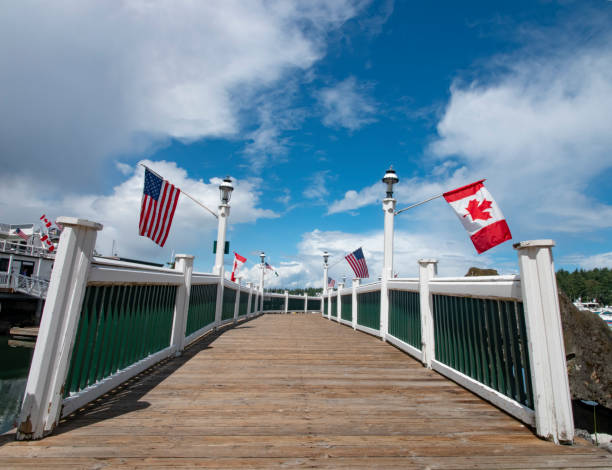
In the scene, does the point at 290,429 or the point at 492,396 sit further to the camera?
the point at 492,396

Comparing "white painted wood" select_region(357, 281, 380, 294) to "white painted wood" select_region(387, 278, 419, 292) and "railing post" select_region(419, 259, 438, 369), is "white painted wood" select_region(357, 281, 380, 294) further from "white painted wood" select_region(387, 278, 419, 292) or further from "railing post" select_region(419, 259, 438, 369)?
"railing post" select_region(419, 259, 438, 369)

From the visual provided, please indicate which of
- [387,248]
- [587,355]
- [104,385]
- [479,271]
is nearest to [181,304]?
[104,385]

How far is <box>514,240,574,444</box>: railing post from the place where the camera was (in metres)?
2.64

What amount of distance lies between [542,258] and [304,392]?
2810 millimetres

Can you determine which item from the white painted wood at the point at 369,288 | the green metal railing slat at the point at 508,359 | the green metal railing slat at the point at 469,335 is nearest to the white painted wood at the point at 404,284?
the white painted wood at the point at 369,288

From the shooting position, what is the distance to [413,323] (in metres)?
6.11

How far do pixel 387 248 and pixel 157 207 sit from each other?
19.0 ft

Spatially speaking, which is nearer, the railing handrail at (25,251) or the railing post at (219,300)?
the railing post at (219,300)

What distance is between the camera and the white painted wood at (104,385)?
9.38ft

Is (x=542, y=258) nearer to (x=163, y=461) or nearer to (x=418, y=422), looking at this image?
(x=418, y=422)

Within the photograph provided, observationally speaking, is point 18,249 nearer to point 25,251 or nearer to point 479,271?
point 25,251

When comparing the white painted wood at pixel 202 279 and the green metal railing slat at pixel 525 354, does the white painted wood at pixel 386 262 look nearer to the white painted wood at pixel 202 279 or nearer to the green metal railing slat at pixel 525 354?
the white painted wood at pixel 202 279

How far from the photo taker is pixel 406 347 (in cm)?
637

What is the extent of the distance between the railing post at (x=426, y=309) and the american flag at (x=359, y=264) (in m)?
8.15
